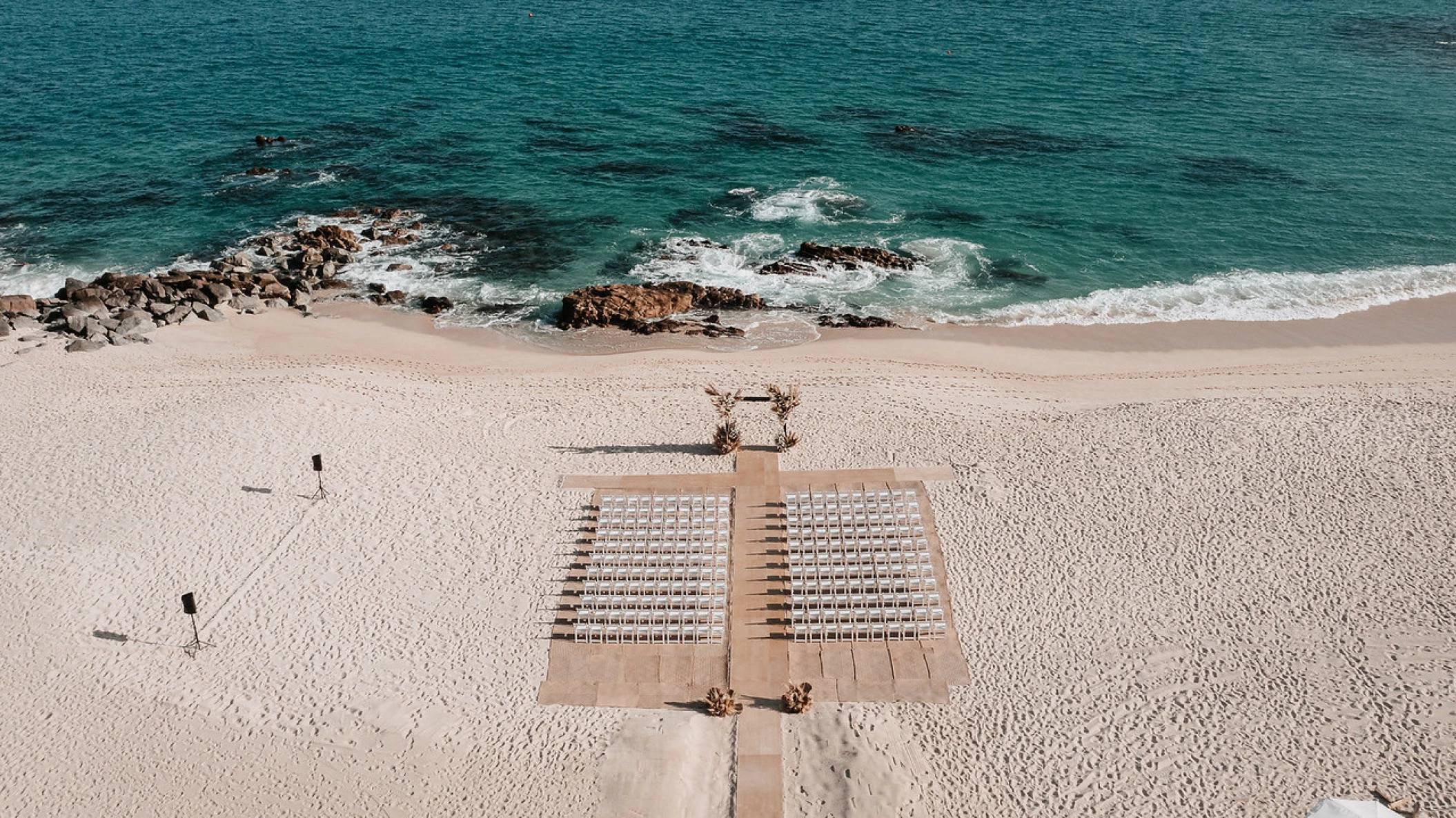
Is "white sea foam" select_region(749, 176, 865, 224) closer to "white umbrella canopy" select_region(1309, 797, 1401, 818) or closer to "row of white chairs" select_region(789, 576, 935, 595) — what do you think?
"row of white chairs" select_region(789, 576, 935, 595)

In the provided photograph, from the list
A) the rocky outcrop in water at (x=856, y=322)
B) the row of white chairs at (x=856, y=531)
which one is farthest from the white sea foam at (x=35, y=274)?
the row of white chairs at (x=856, y=531)

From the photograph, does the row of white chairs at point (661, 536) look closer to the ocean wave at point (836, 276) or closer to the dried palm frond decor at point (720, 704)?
the dried palm frond decor at point (720, 704)

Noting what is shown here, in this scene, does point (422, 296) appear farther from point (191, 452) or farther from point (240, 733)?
point (240, 733)

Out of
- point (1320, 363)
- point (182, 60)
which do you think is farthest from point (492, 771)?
point (182, 60)

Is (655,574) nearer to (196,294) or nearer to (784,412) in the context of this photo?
(784,412)

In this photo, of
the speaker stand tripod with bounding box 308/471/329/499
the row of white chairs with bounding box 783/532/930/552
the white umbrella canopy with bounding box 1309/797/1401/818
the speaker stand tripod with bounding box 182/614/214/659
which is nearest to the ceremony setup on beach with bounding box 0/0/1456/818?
the speaker stand tripod with bounding box 308/471/329/499

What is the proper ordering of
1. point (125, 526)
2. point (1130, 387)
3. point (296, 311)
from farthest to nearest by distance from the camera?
point (296, 311)
point (1130, 387)
point (125, 526)
